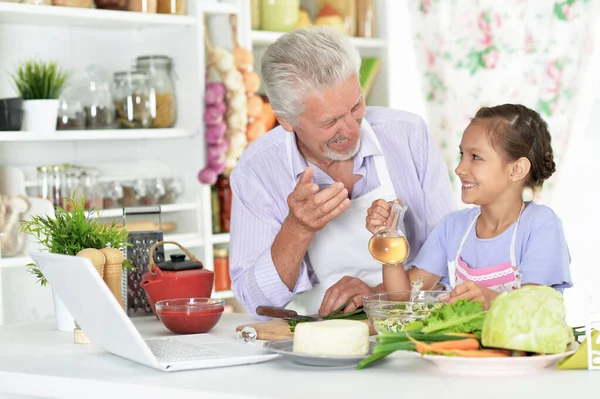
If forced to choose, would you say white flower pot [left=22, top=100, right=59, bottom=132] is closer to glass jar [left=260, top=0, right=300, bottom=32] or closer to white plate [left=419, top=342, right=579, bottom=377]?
glass jar [left=260, top=0, right=300, bottom=32]

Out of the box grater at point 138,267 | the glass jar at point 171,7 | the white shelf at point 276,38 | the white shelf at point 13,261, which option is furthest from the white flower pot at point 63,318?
the white shelf at point 276,38

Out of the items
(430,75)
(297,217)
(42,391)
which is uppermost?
(430,75)

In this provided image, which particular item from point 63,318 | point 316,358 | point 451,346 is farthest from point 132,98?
point 451,346

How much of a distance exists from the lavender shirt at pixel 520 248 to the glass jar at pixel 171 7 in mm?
1537

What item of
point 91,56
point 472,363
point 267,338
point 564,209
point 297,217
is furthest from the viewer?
point 564,209

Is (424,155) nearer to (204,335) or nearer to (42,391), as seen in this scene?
(204,335)

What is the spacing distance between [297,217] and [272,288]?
22 centimetres

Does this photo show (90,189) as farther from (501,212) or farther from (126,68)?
(501,212)

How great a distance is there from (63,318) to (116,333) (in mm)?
564

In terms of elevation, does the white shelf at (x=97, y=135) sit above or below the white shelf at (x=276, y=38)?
below

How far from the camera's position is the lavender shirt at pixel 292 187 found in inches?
95.4

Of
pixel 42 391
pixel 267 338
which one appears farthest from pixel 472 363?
pixel 42 391

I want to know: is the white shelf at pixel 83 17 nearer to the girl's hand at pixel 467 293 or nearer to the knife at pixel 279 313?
the knife at pixel 279 313

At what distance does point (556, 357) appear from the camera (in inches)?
58.3
